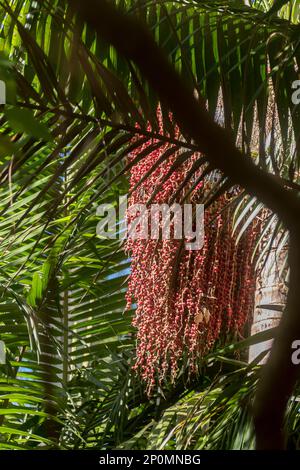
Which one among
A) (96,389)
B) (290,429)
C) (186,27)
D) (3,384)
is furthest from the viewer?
(96,389)

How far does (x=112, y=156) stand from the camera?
2709mm

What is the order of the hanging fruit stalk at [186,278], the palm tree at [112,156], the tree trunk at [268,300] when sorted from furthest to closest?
the tree trunk at [268,300]
the hanging fruit stalk at [186,278]
the palm tree at [112,156]

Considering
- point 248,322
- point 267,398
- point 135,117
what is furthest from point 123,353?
point 267,398

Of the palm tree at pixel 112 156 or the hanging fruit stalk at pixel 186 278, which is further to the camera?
the hanging fruit stalk at pixel 186 278

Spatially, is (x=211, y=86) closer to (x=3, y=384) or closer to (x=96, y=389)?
(x=3, y=384)

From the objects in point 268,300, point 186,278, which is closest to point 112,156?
point 186,278

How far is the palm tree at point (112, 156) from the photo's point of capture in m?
1.85

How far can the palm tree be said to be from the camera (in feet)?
6.08

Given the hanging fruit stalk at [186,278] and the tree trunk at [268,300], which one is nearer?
the hanging fruit stalk at [186,278]

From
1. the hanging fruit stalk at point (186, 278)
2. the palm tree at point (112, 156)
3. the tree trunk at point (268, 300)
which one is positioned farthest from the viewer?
the tree trunk at point (268, 300)

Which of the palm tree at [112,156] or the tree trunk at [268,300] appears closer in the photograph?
the palm tree at [112,156]

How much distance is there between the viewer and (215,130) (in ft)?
1.86

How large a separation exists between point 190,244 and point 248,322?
69 cm

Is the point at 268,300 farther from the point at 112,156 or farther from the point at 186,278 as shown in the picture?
the point at 112,156
